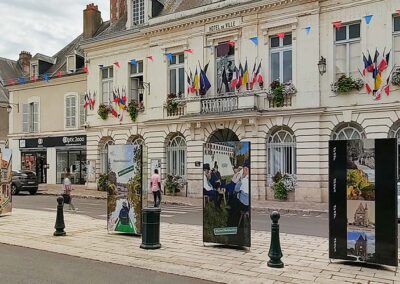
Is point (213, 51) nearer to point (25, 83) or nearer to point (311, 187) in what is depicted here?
point (311, 187)

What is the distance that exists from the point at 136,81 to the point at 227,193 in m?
19.2

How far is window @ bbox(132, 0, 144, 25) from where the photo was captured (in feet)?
87.6

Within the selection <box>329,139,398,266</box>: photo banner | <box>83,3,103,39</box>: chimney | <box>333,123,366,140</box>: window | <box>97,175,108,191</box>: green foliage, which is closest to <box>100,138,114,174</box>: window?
<box>97,175,108,191</box>: green foliage

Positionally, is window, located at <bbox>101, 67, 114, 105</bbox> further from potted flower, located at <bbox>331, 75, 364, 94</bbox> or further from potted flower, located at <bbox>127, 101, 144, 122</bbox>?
potted flower, located at <bbox>331, 75, 364, 94</bbox>

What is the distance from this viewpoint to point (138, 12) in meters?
26.9

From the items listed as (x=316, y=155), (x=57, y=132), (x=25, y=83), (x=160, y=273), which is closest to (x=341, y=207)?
(x=160, y=273)

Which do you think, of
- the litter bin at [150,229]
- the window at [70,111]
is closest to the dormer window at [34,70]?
the window at [70,111]

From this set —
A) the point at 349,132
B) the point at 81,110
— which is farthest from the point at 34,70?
the point at 349,132

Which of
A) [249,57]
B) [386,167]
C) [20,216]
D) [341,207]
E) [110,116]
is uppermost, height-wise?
[249,57]

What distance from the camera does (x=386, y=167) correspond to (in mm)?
6922

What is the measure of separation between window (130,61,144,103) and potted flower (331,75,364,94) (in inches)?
448

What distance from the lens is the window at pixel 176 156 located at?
24469 millimetres

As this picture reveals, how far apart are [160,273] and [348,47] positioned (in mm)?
15642

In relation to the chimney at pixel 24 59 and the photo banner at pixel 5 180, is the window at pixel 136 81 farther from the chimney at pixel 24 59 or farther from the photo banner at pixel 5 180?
the chimney at pixel 24 59
